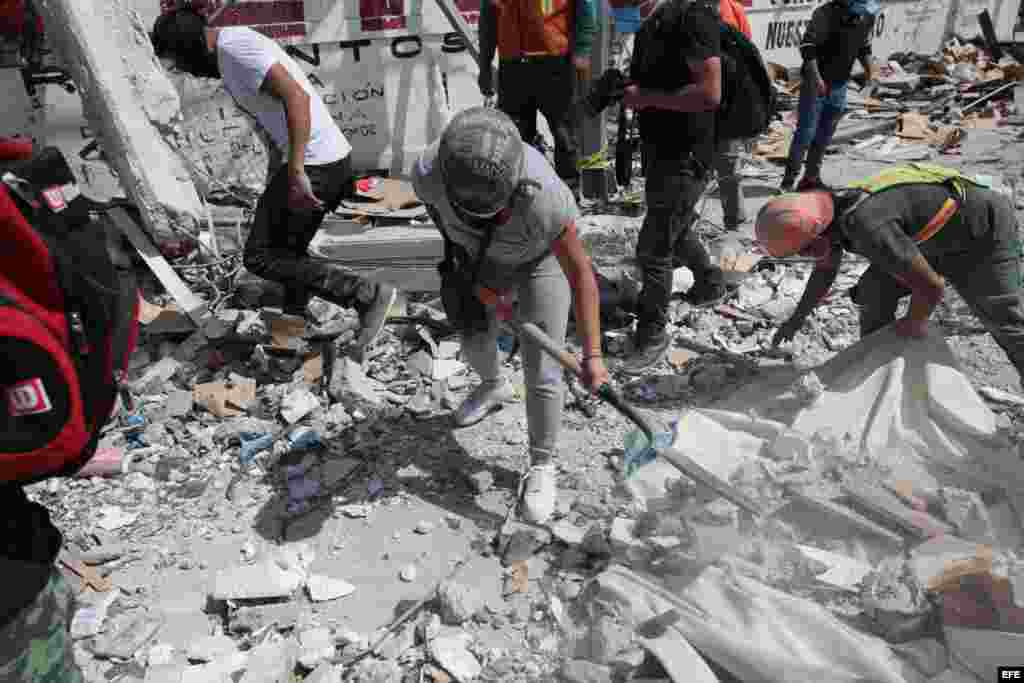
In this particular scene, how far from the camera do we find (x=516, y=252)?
2955mm

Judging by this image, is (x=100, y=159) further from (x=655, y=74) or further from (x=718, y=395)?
(x=718, y=395)

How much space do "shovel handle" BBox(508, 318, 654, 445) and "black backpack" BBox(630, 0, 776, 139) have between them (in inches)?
67.3

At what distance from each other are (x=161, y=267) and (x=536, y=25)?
3158 millimetres

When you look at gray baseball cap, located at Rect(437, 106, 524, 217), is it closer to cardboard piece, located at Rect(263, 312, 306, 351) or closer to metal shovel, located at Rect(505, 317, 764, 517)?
metal shovel, located at Rect(505, 317, 764, 517)

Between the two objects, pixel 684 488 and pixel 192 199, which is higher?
pixel 192 199

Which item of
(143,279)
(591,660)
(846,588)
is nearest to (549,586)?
(591,660)

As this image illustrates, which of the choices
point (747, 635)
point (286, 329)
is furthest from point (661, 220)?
point (286, 329)

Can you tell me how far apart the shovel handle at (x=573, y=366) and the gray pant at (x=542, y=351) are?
0.07 metres

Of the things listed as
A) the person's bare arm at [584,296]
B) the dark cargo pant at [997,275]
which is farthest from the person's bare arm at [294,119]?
the dark cargo pant at [997,275]

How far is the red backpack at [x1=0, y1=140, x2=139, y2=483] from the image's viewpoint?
4.43 ft

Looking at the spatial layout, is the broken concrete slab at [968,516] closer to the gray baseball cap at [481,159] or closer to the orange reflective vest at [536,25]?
the gray baseball cap at [481,159]

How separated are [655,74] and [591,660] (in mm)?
2881

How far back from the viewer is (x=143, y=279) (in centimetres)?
527

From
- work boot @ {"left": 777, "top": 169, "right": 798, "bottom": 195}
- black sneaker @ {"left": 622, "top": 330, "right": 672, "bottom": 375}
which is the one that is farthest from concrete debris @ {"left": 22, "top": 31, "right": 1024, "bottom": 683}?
work boot @ {"left": 777, "top": 169, "right": 798, "bottom": 195}
